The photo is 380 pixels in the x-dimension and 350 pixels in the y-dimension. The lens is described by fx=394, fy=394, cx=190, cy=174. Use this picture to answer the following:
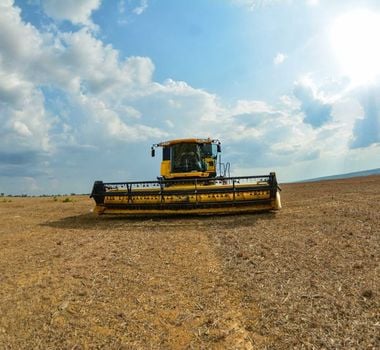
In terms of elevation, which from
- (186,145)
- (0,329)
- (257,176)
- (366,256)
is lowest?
(0,329)

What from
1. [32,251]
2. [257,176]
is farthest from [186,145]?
[32,251]

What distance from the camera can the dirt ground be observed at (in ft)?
14.6

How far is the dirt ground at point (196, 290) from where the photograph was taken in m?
4.46

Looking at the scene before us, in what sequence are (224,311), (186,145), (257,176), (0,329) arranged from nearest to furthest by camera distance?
(0,329) → (224,311) → (257,176) → (186,145)

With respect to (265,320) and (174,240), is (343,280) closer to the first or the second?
(265,320)

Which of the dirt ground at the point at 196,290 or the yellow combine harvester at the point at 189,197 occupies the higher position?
the yellow combine harvester at the point at 189,197

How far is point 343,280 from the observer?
5973 mm

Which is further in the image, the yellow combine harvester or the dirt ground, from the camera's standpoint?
the yellow combine harvester

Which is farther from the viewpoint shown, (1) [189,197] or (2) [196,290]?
(1) [189,197]

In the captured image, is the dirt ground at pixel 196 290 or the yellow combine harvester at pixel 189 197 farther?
the yellow combine harvester at pixel 189 197

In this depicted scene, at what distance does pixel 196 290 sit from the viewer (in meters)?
5.97

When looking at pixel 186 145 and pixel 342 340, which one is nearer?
pixel 342 340

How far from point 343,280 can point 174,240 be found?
4840 mm

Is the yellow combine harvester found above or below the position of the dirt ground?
above
